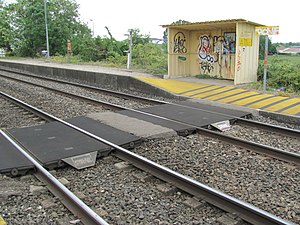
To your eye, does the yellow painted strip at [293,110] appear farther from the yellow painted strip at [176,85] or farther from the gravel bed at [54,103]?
the gravel bed at [54,103]

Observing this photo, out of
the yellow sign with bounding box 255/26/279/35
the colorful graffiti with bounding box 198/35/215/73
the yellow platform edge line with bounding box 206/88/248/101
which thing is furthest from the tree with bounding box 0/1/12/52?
the yellow sign with bounding box 255/26/279/35

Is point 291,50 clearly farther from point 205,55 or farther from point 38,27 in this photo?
point 38,27

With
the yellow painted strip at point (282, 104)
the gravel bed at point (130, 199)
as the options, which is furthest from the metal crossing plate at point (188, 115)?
the gravel bed at point (130, 199)

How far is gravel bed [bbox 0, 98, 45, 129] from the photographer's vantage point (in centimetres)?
869

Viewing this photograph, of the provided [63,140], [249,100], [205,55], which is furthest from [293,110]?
[205,55]

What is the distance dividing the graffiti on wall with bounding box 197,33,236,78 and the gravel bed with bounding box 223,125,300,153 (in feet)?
23.9

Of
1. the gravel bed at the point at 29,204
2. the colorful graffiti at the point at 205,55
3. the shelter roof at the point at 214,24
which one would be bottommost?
the gravel bed at the point at 29,204

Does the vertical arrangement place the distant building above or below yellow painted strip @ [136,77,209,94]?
above

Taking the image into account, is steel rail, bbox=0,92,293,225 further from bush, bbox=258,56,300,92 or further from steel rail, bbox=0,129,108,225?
bush, bbox=258,56,300,92

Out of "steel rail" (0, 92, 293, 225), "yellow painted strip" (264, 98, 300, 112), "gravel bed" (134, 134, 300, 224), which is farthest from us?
"yellow painted strip" (264, 98, 300, 112)

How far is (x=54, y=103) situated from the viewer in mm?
11445

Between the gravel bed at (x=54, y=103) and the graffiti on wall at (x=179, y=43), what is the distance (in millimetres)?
6013

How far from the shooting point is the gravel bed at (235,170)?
14.6ft

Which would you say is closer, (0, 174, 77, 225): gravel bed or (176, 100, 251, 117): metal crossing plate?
(0, 174, 77, 225): gravel bed
